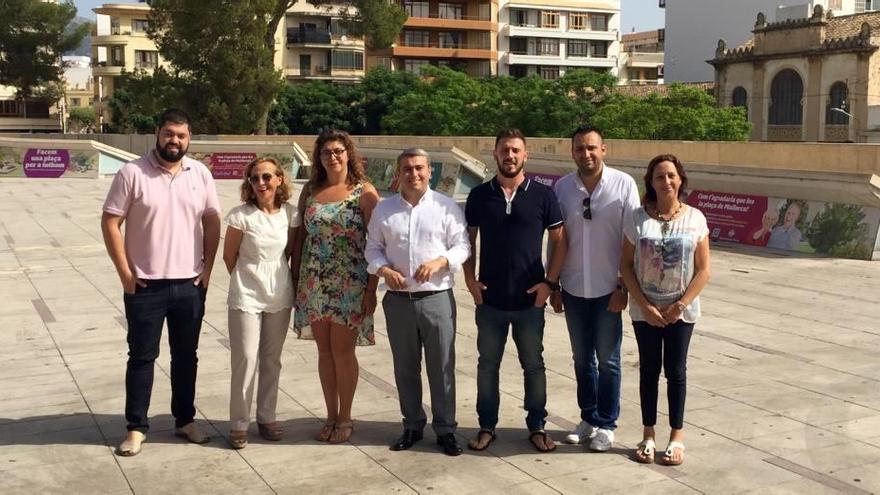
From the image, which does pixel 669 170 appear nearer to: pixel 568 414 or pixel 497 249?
pixel 497 249

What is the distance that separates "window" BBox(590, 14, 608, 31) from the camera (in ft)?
263

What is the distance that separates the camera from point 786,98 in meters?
55.5

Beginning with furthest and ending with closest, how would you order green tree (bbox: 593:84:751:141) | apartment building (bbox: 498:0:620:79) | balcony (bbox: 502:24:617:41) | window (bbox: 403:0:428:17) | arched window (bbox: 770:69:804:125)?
apartment building (bbox: 498:0:620:79) < balcony (bbox: 502:24:617:41) < window (bbox: 403:0:428:17) < arched window (bbox: 770:69:804:125) < green tree (bbox: 593:84:751:141)

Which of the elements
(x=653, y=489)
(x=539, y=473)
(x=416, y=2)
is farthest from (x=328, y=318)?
(x=416, y=2)

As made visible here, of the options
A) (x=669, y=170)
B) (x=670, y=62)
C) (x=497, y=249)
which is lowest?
(x=497, y=249)

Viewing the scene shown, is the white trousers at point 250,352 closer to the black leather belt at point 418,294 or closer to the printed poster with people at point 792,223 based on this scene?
the black leather belt at point 418,294

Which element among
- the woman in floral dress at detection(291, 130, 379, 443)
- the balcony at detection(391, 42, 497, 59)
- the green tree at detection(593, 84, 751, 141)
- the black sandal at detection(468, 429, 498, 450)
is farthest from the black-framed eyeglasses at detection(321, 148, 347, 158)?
the balcony at detection(391, 42, 497, 59)

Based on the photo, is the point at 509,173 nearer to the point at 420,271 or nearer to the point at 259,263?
the point at 420,271

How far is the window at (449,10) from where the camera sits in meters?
72.5

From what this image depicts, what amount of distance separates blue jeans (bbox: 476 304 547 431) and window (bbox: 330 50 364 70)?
64732 millimetres

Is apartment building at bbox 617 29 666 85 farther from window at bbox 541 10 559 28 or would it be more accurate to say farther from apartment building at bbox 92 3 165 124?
apartment building at bbox 92 3 165 124

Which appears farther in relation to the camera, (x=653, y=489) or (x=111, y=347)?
(x=111, y=347)

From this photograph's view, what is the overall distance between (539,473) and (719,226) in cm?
1252

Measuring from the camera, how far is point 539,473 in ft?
17.7
